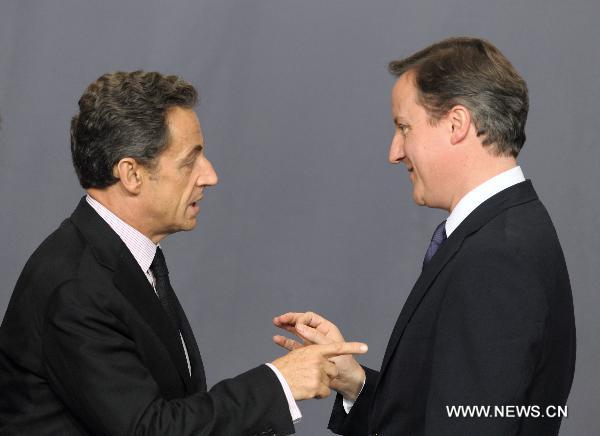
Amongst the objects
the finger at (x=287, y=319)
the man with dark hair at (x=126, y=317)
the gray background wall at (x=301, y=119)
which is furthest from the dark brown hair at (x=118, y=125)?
the gray background wall at (x=301, y=119)

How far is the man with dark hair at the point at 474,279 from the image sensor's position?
1.96 metres

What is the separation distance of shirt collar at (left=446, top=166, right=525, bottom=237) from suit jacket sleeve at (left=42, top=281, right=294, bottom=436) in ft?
1.78

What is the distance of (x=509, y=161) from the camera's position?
7.37 feet

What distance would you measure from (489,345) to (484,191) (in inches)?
15.3

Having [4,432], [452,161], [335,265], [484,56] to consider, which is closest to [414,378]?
[452,161]

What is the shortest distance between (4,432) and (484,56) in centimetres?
133

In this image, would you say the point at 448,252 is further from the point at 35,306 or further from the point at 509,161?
the point at 35,306

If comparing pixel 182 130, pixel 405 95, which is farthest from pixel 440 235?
pixel 182 130

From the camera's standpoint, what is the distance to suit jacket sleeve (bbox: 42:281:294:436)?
2.16 m

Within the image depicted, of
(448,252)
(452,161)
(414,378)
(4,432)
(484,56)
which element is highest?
(484,56)

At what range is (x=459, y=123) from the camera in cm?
224

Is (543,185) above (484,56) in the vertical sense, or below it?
below

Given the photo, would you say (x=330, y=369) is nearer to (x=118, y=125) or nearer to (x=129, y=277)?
(x=129, y=277)

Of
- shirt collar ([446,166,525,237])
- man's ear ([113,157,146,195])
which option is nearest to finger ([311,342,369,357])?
shirt collar ([446,166,525,237])
